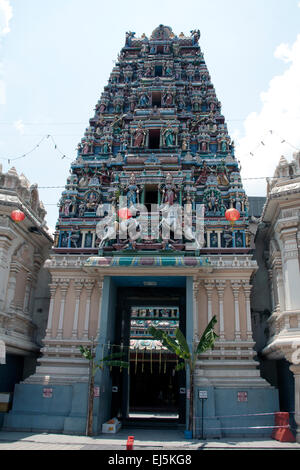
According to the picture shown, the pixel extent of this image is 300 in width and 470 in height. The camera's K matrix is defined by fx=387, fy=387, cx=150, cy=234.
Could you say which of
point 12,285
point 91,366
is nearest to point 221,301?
point 91,366

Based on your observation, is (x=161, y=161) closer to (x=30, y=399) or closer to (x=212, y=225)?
(x=212, y=225)

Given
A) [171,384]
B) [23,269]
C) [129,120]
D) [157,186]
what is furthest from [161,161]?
[171,384]

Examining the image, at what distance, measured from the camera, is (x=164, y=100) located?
26.5 m

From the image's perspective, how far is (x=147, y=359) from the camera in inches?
1224

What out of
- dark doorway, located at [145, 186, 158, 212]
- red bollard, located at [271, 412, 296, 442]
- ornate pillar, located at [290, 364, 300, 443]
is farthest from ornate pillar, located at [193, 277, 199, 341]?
dark doorway, located at [145, 186, 158, 212]

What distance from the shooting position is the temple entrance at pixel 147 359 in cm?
2097

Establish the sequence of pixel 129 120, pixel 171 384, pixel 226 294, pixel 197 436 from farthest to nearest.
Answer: pixel 171 384 → pixel 129 120 → pixel 226 294 → pixel 197 436

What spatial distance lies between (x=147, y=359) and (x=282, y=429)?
1694 cm

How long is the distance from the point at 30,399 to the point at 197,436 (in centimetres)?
764

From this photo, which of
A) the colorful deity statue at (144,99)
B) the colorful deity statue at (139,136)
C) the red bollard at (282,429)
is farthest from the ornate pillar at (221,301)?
the colorful deity statue at (144,99)

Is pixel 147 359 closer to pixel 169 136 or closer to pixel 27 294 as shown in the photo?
pixel 27 294

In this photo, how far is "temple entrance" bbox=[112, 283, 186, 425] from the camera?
826 inches

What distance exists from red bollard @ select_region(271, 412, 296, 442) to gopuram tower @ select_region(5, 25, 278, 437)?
0.65m

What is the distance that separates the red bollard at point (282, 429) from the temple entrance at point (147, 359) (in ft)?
16.1
